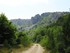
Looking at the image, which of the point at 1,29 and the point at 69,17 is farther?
the point at 1,29

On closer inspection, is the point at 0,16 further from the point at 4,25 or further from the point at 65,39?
the point at 65,39

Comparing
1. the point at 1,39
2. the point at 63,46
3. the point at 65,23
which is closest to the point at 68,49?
the point at 63,46

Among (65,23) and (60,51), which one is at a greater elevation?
(65,23)

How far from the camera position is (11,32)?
53938 mm

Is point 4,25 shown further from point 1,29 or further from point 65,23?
point 65,23

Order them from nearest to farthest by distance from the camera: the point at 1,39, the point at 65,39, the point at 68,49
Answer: the point at 68,49 → the point at 65,39 → the point at 1,39

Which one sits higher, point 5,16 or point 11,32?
point 5,16

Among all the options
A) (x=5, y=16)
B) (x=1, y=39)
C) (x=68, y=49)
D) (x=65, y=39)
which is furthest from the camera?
(x=5, y=16)

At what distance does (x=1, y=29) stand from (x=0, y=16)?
4.12 m

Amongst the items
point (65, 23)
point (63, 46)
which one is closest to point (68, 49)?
point (63, 46)

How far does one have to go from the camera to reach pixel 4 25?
174ft

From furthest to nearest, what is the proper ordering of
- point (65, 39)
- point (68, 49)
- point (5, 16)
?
point (5, 16)
point (65, 39)
point (68, 49)

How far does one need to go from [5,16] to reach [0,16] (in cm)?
130

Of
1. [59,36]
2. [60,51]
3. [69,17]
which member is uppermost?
[69,17]
